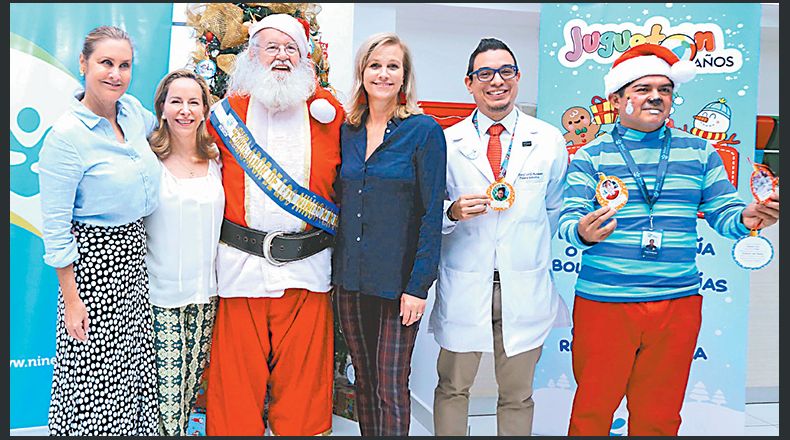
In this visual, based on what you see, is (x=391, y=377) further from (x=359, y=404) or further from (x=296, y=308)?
(x=296, y=308)

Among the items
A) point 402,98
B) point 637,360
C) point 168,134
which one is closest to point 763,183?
point 637,360

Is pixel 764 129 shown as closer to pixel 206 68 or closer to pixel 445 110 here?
pixel 445 110

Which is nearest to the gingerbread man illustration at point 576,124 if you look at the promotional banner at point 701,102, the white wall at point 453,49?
the promotional banner at point 701,102

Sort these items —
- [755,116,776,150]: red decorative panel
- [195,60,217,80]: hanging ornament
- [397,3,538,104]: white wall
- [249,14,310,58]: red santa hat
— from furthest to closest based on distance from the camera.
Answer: [397,3,538,104]: white wall
[755,116,776,150]: red decorative panel
[195,60,217,80]: hanging ornament
[249,14,310,58]: red santa hat

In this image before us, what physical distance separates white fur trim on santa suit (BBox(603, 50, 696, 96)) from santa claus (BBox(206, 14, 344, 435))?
1.26 metres

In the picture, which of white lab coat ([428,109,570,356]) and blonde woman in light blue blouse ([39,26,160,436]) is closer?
blonde woman in light blue blouse ([39,26,160,436])

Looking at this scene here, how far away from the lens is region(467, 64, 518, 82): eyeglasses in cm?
288

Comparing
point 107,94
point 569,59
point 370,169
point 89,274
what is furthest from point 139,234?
point 569,59

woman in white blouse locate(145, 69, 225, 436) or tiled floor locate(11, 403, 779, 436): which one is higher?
woman in white blouse locate(145, 69, 225, 436)

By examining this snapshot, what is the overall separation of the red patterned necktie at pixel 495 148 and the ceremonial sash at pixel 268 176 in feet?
2.52

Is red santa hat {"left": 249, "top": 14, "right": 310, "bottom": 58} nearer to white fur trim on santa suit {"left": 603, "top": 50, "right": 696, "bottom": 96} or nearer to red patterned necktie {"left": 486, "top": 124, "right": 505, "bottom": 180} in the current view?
red patterned necktie {"left": 486, "top": 124, "right": 505, "bottom": 180}

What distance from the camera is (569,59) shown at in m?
3.79

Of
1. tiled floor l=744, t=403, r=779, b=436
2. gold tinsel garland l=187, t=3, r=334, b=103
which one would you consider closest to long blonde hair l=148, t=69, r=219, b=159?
gold tinsel garland l=187, t=3, r=334, b=103

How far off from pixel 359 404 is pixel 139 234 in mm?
1224
